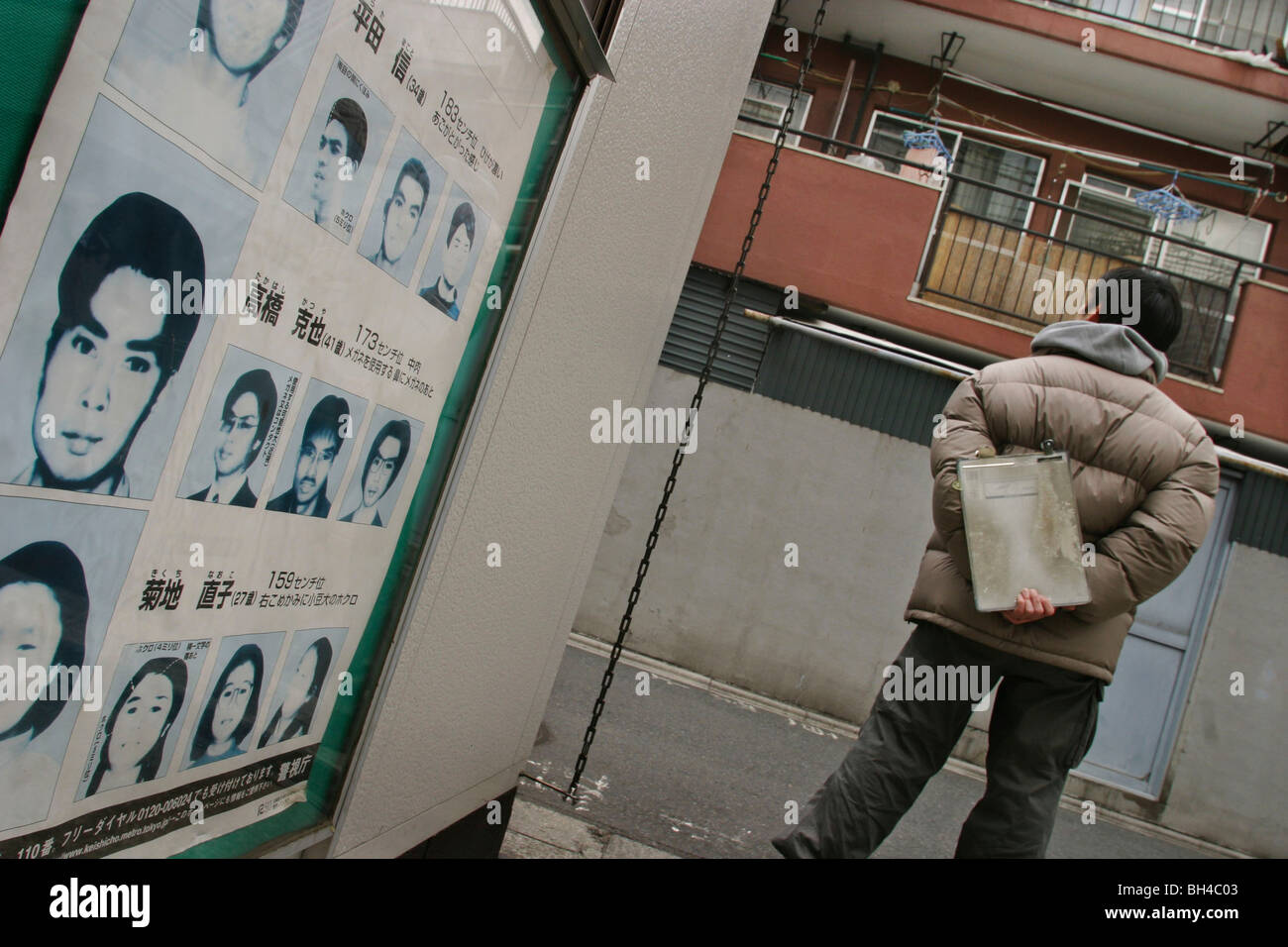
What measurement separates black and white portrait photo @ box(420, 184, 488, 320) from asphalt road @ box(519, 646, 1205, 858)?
236 cm

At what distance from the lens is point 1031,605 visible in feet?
7.62

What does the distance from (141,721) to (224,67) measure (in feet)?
2.51

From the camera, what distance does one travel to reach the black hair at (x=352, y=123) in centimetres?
107

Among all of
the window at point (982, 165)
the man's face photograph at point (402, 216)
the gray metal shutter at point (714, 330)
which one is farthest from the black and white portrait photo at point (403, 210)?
the window at point (982, 165)

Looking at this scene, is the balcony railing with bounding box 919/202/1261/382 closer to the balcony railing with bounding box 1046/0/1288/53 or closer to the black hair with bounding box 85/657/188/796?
the balcony railing with bounding box 1046/0/1288/53

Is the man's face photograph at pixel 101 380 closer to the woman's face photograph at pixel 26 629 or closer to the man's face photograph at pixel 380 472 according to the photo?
the woman's face photograph at pixel 26 629

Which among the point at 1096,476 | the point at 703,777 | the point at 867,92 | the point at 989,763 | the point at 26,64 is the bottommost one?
the point at 703,777

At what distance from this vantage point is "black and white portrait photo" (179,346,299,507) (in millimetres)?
1015

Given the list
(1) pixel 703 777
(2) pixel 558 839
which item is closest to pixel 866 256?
(1) pixel 703 777

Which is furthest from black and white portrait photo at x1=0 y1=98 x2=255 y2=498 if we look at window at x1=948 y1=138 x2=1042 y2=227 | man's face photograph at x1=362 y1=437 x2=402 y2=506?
window at x1=948 y1=138 x2=1042 y2=227

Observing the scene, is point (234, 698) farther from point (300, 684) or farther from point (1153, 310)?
point (1153, 310)

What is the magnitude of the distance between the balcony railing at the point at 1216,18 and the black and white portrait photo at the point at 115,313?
12.3 meters

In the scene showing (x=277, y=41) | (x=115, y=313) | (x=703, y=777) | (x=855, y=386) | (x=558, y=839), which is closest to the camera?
(x=115, y=313)

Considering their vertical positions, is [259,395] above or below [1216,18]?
below
